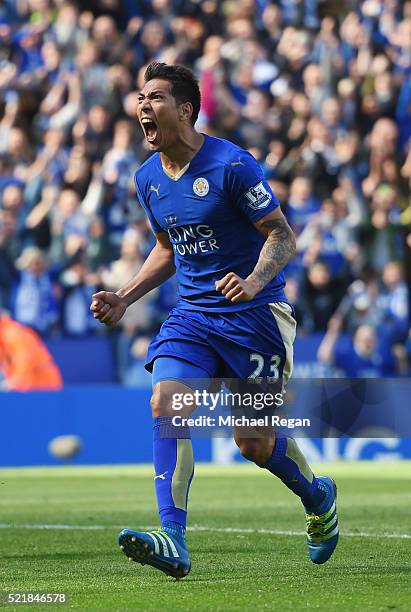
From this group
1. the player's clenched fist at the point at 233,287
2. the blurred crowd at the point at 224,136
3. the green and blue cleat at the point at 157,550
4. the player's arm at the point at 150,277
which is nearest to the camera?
the green and blue cleat at the point at 157,550

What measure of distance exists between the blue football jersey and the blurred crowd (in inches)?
383

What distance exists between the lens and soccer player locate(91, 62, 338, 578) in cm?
589

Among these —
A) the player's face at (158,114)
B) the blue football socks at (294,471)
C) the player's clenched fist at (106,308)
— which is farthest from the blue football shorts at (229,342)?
the player's face at (158,114)

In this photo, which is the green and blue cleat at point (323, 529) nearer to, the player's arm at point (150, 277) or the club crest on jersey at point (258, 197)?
the player's arm at point (150, 277)

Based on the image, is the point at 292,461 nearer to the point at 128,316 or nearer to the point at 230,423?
the point at 230,423

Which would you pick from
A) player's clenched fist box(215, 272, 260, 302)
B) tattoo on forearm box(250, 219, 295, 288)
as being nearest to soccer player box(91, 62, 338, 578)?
tattoo on forearm box(250, 219, 295, 288)

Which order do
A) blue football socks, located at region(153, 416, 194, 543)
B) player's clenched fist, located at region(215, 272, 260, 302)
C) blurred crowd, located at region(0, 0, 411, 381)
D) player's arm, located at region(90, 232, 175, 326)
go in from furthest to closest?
blurred crowd, located at region(0, 0, 411, 381)
player's arm, located at region(90, 232, 175, 326)
blue football socks, located at region(153, 416, 194, 543)
player's clenched fist, located at region(215, 272, 260, 302)

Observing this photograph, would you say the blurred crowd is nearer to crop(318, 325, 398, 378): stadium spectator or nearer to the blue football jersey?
crop(318, 325, 398, 378): stadium spectator

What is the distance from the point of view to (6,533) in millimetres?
8227

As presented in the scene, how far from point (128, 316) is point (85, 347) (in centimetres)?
70

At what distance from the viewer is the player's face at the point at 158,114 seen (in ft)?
19.7

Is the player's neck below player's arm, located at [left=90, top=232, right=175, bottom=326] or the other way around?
the other way around

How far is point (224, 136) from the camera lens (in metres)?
17.7

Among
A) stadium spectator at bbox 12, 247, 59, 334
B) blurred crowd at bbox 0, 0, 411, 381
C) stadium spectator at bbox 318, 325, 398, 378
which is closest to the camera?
stadium spectator at bbox 12, 247, 59, 334
